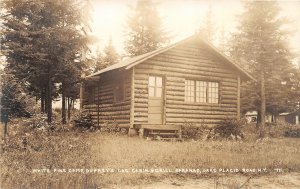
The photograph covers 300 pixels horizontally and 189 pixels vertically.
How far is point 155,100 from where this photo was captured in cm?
1675

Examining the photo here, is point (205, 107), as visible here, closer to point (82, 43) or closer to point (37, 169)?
point (82, 43)

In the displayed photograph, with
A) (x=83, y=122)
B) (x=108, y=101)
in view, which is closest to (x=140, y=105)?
(x=108, y=101)

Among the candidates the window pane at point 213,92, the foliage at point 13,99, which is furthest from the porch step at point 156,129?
the foliage at point 13,99

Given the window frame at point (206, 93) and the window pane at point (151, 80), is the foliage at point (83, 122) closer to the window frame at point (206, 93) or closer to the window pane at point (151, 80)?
the window pane at point (151, 80)

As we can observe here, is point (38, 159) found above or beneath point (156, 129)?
beneath

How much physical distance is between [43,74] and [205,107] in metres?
8.13

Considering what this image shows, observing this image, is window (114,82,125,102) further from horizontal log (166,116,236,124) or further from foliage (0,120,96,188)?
foliage (0,120,96,188)

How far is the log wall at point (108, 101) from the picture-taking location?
664 inches

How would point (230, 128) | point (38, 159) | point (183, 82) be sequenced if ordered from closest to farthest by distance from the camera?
point (38, 159)
point (183, 82)
point (230, 128)

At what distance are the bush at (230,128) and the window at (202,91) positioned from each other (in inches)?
50.4

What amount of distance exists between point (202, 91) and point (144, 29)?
16.9 metres

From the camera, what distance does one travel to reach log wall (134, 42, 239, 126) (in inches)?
643

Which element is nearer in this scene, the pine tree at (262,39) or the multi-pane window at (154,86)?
the multi-pane window at (154,86)

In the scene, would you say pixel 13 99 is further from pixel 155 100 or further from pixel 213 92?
pixel 213 92
